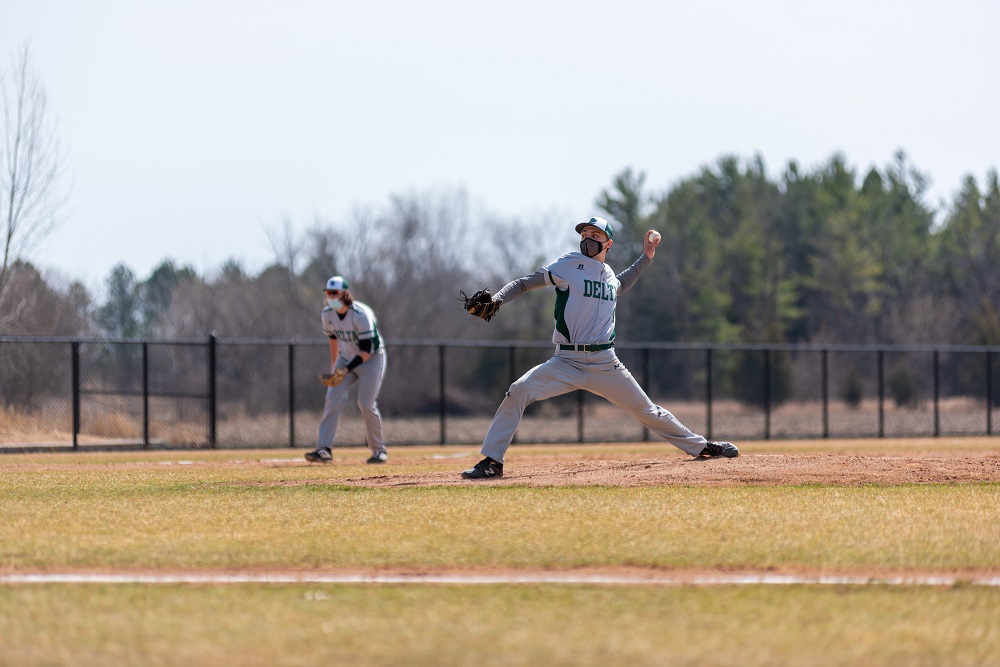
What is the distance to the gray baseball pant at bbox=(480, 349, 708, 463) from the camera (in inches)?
429

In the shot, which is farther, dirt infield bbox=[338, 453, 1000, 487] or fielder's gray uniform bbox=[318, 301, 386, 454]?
fielder's gray uniform bbox=[318, 301, 386, 454]

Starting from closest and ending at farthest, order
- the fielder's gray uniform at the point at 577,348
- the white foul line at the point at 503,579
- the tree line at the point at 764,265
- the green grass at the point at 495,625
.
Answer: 1. the green grass at the point at 495,625
2. the white foul line at the point at 503,579
3. the fielder's gray uniform at the point at 577,348
4. the tree line at the point at 764,265

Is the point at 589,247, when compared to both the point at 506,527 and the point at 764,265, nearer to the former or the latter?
the point at 506,527

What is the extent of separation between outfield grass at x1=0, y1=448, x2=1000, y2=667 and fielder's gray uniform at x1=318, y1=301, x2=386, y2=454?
11.8 ft

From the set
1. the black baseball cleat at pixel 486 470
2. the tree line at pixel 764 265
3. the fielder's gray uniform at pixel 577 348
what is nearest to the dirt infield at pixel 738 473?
the black baseball cleat at pixel 486 470

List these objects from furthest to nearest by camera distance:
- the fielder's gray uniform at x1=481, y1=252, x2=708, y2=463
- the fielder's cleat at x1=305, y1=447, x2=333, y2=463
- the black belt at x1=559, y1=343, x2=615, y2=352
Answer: the fielder's cleat at x1=305, y1=447, x2=333, y2=463, the black belt at x1=559, y1=343, x2=615, y2=352, the fielder's gray uniform at x1=481, y1=252, x2=708, y2=463

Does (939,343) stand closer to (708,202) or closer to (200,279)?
(708,202)

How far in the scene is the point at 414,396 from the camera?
132 ft

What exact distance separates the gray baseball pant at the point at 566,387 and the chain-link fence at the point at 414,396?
36.8 feet

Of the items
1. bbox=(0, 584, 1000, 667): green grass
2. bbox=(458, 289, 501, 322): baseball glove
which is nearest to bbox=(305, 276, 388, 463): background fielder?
bbox=(458, 289, 501, 322): baseball glove

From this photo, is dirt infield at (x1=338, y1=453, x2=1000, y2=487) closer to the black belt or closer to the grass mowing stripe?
the grass mowing stripe

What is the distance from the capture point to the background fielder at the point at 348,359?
48.4 feet

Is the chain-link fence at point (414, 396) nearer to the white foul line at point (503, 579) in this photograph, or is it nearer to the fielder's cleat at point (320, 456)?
the fielder's cleat at point (320, 456)

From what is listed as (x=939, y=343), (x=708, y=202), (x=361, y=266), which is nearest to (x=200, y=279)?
(x=361, y=266)
